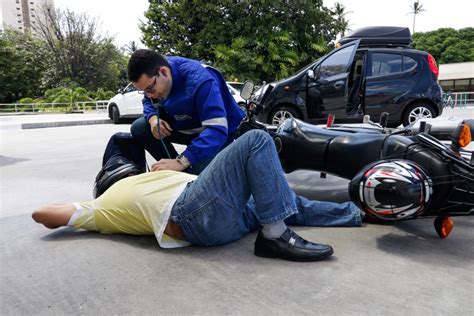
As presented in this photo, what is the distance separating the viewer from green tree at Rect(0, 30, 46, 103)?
35.1 m

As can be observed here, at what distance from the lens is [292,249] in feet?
6.73

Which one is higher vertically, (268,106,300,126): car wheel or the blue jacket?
the blue jacket

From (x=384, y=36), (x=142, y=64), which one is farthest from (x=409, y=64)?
(x=142, y=64)

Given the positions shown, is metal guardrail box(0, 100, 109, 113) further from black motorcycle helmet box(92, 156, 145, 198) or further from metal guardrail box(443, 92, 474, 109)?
black motorcycle helmet box(92, 156, 145, 198)

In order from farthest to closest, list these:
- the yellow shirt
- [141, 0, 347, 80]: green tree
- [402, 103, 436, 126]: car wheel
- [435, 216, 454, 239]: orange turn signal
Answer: [141, 0, 347, 80]: green tree < [402, 103, 436, 126]: car wheel < [435, 216, 454, 239]: orange turn signal < the yellow shirt

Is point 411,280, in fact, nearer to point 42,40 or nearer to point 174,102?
point 174,102

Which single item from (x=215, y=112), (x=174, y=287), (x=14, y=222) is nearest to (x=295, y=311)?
(x=174, y=287)

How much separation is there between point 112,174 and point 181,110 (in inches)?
29.2

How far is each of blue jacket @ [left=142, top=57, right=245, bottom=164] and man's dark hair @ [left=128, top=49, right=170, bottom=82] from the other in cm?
30

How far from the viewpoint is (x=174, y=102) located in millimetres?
2986

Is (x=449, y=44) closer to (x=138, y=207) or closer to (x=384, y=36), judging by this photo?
(x=384, y=36)

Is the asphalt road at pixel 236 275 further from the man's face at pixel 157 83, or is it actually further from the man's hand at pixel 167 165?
the man's face at pixel 157 83

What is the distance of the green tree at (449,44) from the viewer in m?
49.1

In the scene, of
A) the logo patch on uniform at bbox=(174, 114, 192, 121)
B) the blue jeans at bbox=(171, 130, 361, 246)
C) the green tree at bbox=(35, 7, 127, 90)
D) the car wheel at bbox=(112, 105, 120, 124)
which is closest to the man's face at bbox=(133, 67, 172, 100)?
the logo patch on uniform at bbox=(174, 114, 192, 121)
